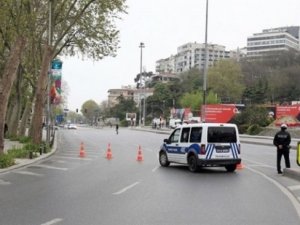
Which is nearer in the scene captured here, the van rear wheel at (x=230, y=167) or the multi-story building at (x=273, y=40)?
the van rear wheel at (x=230, y=167)

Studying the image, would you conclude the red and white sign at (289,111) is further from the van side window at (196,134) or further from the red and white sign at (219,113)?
the van side window at (196,134)

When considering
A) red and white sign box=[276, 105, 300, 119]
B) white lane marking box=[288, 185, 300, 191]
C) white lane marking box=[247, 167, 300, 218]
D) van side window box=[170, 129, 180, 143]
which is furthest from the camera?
red and white sign box=[276, 105, 300, 119]

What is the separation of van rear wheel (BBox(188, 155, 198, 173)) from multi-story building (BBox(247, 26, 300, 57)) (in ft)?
514

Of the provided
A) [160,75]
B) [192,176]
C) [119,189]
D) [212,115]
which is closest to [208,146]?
[192,176]

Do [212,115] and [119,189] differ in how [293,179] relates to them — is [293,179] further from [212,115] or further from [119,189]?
[212,115]

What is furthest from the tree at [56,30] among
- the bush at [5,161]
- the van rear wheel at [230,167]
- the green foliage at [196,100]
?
the green foliage at [196,100]

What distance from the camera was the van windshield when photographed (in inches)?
792

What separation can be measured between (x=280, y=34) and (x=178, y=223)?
175 metres

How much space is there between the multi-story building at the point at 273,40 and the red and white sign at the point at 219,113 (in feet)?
343

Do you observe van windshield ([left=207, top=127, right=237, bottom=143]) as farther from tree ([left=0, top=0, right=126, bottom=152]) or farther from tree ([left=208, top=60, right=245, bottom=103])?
tree ([left=208, top=60, right=245, bottom=103])

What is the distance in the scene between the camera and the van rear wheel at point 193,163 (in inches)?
787

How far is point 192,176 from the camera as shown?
18406 mm

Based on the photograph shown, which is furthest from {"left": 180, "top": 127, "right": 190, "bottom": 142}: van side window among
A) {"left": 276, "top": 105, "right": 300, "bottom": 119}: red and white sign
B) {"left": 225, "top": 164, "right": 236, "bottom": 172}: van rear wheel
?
{"left": 276, "top": 105, "right": 300, "bottom": 119}: red and white sign

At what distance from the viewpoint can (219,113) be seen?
7019 centimetres
